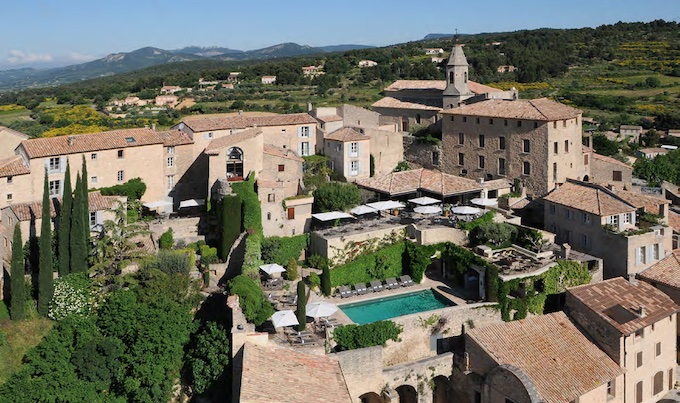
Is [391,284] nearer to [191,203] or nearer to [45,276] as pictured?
[191,203]

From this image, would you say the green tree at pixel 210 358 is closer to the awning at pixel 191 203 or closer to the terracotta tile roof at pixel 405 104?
the awning at pixel 191 203

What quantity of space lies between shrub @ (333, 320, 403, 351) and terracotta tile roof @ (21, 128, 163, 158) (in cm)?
1941

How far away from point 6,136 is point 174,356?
21240 millimetres

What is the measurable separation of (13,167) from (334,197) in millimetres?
17950

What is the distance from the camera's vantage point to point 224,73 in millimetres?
110250

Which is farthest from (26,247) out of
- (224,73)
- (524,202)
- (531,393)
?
(224,73)

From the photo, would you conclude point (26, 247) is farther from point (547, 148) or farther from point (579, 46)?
point (579, 46)

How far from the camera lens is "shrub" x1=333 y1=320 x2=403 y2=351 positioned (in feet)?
90.1

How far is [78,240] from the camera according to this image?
106 ft

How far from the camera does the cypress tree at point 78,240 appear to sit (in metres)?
32.1

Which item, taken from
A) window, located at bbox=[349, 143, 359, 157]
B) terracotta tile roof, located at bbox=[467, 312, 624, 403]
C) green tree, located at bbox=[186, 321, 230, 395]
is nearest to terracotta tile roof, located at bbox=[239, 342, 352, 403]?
green tree, located at bbox=[186, 321, 230, 395]

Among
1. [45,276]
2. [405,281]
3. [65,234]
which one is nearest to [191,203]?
[65,234]

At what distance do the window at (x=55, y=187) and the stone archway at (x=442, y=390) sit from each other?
23501mm

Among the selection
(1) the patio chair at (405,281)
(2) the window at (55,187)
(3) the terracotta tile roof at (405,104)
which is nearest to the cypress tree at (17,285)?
(2) the window at (55,187)
